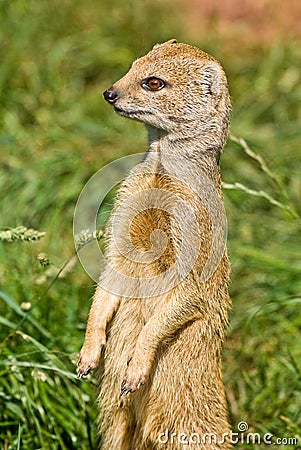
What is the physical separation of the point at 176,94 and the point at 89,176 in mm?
2202

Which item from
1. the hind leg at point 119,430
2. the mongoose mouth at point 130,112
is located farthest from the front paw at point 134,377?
the mongoose mouth at point 130,112

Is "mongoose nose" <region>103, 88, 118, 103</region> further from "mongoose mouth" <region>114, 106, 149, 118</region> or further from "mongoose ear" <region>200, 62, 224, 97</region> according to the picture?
"mongoose ear" <region>200, 62, 224, 97</region>

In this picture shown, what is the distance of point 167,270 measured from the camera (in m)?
2.48

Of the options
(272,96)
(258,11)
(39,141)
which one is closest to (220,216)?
(39,141)

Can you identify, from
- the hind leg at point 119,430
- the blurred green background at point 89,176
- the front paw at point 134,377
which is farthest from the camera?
the blurred green background at point 89,176

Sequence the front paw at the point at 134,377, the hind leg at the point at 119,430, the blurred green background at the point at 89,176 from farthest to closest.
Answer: the blurred green background at the point at 89,176 → the hind leg at the point at 119,430 → the front paw at the point at 134,377

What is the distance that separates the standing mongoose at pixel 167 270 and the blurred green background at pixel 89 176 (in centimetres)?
27

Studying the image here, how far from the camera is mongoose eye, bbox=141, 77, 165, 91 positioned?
2451 millimetres

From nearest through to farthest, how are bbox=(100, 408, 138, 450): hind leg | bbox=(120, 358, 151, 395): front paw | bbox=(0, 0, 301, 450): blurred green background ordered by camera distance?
bbox=(120, 358, 151, 395): front paw < bbox=(100, 408, 138, 450): hind leg < bbox=(0, 0, 301, 450): blurred green background

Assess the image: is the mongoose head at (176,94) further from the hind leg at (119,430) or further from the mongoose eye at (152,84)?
the hind leg at (119,430)

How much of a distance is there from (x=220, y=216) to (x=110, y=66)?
9.87ft

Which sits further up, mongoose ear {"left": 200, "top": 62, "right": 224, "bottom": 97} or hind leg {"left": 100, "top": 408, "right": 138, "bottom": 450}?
mongoose ear {"left": 200, "top": 62, "right": 224, "bottom": 97}

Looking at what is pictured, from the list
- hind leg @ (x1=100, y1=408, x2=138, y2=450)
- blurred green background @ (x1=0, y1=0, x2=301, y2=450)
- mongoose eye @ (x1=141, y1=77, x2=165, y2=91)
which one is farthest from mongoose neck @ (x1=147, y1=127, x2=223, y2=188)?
hind leg @ (x1=100, y1=408, x2=138, y2=450)

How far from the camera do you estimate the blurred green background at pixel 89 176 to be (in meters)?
3.11
